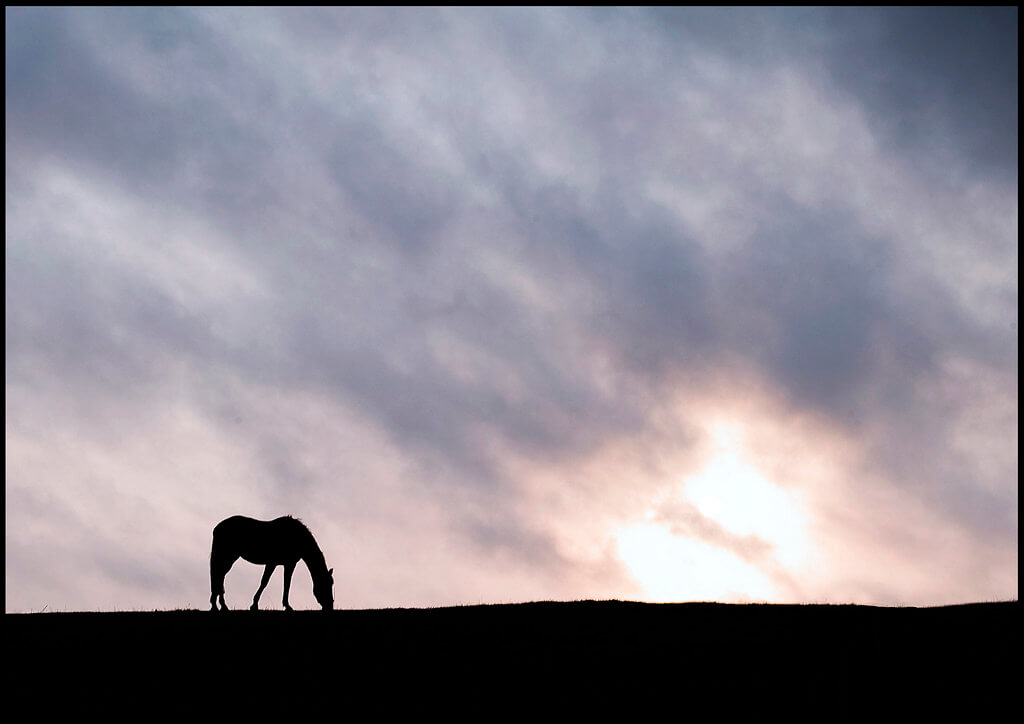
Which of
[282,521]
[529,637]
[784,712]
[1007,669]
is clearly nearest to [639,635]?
[529,637]

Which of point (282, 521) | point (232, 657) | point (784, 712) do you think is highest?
point (282, 521)

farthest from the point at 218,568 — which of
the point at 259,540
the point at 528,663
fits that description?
the point at 528,663

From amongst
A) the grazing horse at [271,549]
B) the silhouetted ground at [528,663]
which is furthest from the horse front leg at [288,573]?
the silhouetted ground at [528,663]

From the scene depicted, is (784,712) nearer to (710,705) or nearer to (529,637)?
(710,705)

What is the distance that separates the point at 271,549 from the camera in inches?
1153

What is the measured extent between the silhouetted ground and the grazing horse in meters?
5.20

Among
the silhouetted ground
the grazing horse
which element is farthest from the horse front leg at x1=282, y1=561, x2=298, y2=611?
the silhouetted ground

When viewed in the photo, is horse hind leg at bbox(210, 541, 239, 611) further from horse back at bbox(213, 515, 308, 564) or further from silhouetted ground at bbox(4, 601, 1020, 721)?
silhouetted ground at bbox(4, 601, 1020, 721)

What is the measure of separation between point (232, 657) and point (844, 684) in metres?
11.7

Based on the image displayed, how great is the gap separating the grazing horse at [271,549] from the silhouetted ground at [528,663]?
520 centimetres

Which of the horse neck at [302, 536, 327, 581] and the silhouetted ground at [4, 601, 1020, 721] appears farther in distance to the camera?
the horse neck at [302, 536, 327, 581]

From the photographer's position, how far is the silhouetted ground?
15523mm

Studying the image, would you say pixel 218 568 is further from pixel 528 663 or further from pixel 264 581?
pixel 528 663

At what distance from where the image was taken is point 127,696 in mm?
16219
